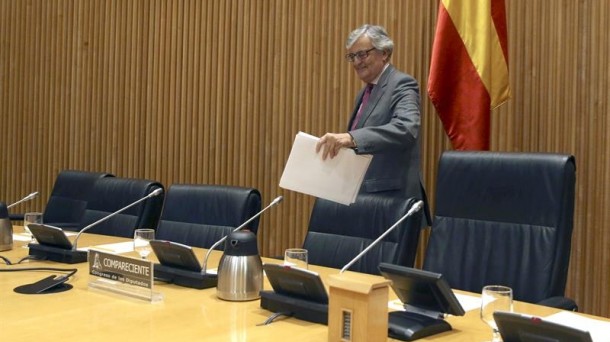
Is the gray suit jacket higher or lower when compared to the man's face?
lower

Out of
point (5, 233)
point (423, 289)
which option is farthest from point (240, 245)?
point (5, 233)

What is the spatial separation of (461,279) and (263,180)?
2.67m

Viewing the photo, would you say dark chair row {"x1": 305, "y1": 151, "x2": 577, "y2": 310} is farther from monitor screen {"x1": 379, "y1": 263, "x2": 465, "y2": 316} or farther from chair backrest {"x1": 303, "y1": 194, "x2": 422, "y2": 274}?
monitor screen {"x1": 379, "y1": 263, "x2": 465, "y2": 316}

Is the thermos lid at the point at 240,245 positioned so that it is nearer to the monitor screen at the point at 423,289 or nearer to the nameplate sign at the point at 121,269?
the nameplate sign at the point at 121,269

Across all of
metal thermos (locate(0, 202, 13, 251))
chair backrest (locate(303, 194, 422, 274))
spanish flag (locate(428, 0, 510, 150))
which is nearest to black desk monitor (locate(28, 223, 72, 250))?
metal thermos (locate(0, 202, 13, 251))

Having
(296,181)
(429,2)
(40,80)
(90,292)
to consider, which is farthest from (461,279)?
(40,80)

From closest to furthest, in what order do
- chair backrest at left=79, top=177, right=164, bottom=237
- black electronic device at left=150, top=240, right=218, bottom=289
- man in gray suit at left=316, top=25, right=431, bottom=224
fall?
black electronic device at left=150, top=240, right=218, bottom=289 → man in gray suit at left=316, top=25, right=431, bottom=224 → chair backrest at left=79, top=177, right=164, bottom=237

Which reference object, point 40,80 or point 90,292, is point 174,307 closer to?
point 90,292

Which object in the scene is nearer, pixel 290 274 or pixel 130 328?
pixel 130 328

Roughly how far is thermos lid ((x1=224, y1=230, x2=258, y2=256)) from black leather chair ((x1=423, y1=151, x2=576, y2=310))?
→ 83 centimetres

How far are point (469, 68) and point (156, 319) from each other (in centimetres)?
248

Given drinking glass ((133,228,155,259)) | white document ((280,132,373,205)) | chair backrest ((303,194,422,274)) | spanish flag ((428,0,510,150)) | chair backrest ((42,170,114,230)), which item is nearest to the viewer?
drinking glass ((133,228,155,259))

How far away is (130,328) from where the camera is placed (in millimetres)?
1758

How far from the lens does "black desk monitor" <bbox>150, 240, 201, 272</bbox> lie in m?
2.28
